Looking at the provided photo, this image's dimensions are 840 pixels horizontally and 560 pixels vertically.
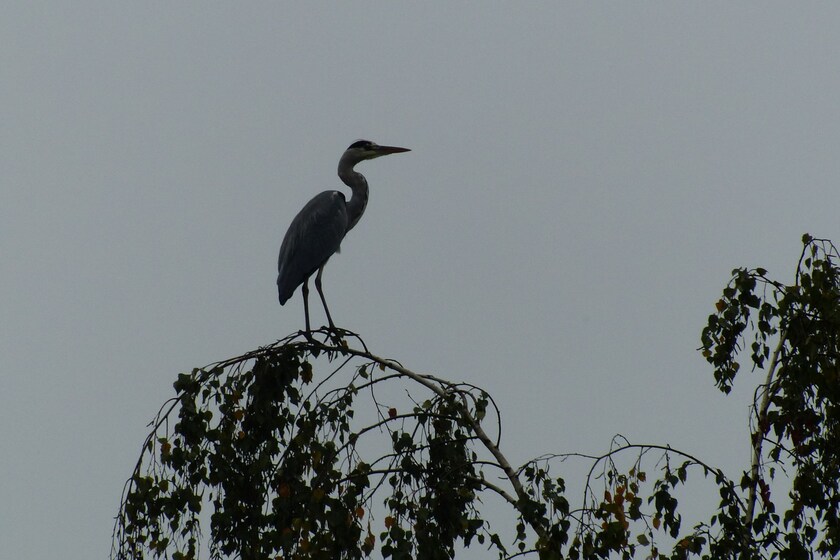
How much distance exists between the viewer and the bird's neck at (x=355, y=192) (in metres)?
9.03

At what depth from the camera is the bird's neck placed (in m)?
9.03

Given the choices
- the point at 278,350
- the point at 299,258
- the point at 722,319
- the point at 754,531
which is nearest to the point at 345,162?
the point at 299,258

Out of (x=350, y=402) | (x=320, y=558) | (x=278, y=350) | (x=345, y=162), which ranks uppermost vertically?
(x=345, y=162)

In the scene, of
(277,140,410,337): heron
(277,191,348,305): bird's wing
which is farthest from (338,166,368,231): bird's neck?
(277,191,348,305): bird's wing

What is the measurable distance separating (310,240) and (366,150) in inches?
63.7

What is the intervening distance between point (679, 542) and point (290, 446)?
1.63 m

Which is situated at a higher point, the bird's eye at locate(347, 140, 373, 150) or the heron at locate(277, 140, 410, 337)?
the bird's eye at locate(347, 140, 373, 150)

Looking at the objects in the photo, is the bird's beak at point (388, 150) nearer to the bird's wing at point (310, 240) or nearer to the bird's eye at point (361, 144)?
the bird's eye at point (361, 144)

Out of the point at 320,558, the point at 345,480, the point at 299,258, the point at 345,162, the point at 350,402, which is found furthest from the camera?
the point at 345,162

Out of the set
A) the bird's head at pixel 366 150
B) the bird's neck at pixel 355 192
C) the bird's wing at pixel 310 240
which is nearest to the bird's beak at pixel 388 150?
the bird's head at pixel 366 150

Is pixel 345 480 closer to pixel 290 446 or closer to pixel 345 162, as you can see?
pixel 290 446

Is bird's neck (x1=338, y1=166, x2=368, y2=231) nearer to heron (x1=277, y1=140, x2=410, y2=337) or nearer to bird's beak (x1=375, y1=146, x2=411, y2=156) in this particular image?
heron (x1=277, y1=140, x2=410, y2=337)

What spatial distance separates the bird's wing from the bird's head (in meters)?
0.70

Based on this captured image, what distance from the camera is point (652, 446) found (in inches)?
174
